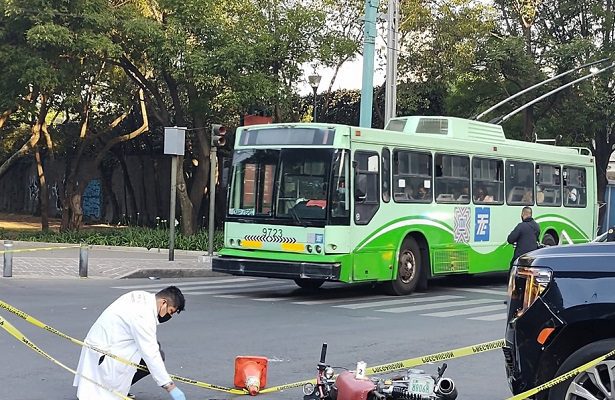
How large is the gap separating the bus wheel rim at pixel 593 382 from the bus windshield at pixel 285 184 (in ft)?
31.7

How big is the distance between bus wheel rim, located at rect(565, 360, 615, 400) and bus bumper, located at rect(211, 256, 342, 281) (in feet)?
30.5

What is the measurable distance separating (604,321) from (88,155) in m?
40.0

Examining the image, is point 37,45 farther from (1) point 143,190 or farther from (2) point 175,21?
(1) point 143,190

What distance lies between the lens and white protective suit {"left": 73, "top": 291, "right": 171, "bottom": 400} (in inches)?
270

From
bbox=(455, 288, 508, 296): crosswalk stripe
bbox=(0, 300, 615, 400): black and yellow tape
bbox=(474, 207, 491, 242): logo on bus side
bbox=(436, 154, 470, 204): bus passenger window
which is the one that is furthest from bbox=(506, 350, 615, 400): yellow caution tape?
bbox=(474, 207, 491, 242): logo on bus side

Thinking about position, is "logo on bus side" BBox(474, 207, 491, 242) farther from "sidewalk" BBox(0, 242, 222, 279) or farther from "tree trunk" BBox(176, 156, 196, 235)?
"tree trunk" BBox(176, 156, 196, 235)

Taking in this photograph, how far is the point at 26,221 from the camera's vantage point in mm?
46094

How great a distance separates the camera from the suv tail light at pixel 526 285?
6098mm

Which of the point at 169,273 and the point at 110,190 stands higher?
the point at 110,190

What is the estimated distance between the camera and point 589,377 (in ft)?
19.4

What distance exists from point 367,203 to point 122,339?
9.53 metres

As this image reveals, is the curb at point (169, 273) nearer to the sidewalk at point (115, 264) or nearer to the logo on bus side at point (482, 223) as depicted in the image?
the sidewalk at point (115, 264)

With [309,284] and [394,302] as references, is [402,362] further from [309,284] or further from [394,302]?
[309,284]

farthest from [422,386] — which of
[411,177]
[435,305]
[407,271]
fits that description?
[411,177]
